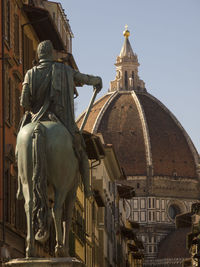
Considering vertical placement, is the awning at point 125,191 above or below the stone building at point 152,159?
below

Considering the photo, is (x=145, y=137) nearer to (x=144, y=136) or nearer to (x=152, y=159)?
(x=144, y=136)

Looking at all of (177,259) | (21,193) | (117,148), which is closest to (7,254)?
(21,193)

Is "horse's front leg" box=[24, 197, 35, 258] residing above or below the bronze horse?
below

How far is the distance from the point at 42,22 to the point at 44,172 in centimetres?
2096

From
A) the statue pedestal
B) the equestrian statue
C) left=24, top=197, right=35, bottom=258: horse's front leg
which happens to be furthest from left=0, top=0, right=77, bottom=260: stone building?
the statue pedestal

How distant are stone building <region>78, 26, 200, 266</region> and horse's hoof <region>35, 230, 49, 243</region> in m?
145

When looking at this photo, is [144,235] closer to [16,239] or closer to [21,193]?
[16,239]

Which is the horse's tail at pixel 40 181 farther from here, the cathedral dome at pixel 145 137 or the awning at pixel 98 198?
the cathedral dome at pixel 145 137

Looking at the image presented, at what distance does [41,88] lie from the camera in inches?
403

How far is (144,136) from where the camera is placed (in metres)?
166

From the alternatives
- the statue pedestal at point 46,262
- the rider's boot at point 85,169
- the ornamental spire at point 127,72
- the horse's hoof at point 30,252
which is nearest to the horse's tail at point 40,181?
the horse's hoof at point 30,252

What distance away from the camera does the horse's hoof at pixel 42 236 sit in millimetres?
9672

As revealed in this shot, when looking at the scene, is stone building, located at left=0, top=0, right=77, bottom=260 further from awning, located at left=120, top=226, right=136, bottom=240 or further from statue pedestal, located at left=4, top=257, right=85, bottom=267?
awning, located at left=120, top=226, right=136, bottom=240

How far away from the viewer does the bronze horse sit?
9750mm
